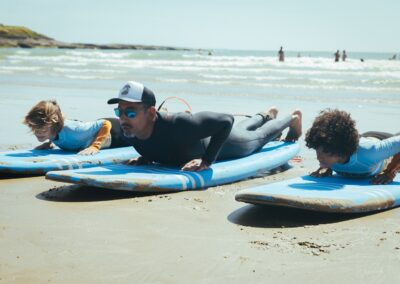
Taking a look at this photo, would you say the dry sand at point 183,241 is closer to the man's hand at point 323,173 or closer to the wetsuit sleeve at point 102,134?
the man's hand at point 323,173

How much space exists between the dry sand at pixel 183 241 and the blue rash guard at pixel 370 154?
0.56 meters

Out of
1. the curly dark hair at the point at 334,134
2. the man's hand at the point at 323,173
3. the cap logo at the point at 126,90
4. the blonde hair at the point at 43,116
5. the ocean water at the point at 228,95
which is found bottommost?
the ocean water at the point at 228,95

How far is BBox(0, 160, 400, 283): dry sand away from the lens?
3.25m

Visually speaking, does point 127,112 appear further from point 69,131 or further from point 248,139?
point 248,139

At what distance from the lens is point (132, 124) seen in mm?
5551

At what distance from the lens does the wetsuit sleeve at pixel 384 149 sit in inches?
198

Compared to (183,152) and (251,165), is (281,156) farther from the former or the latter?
(183,152)

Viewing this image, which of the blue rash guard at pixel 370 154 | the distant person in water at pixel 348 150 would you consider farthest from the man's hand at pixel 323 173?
the blue rash guard at pixel 370 154

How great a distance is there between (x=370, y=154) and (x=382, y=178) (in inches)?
10.1

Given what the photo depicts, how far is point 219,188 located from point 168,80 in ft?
54.2

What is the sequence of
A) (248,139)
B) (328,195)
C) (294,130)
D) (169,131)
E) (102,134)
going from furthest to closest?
1. (294,130)
2. (102,134)
3. (248,139)
4. (169,131)
5. (328,195)

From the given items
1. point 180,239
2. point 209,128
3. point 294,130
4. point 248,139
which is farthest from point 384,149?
point 294,130

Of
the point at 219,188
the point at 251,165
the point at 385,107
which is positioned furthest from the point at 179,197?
the point at 385,107

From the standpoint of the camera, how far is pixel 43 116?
644 cm
